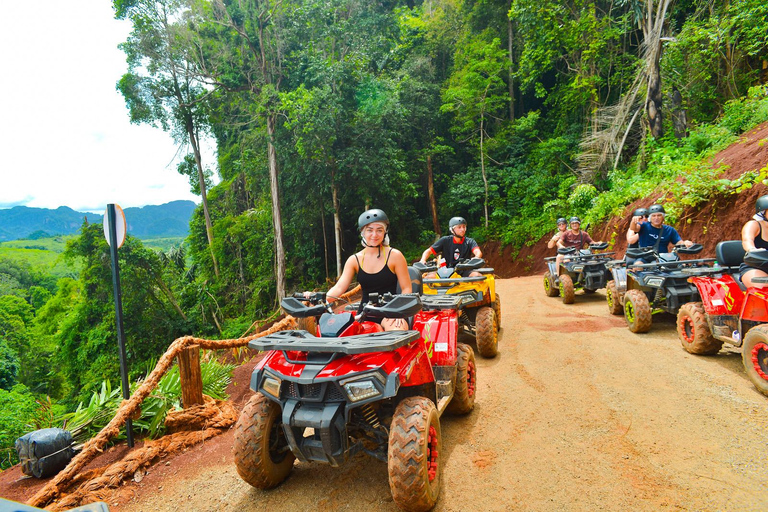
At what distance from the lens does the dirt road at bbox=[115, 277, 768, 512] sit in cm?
260

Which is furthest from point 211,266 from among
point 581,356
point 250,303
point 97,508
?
point 97,508

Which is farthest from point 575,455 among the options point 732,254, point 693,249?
point 693,249

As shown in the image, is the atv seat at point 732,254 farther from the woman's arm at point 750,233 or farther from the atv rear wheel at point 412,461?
the atv rear wheel at point 412,461

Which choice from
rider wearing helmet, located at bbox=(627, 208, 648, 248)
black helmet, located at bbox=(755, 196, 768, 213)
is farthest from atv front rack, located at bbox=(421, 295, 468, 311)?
rider wearing helmet, located at bbox=(627, 208, 648, 248)

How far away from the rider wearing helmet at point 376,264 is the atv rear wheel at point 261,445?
3.53 ft

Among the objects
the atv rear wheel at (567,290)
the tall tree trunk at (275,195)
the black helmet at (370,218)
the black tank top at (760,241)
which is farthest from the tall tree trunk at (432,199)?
the black helmet at (370,218)

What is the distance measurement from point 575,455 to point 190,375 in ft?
12.1

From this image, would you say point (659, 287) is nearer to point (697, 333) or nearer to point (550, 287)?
point (697, 333)

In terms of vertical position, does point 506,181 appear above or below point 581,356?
above

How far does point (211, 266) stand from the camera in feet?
80.2

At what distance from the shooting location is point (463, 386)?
3656 millimetres

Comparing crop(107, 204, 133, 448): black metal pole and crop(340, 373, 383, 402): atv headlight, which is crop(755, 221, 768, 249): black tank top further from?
crop(107, 204, 133, 448): black metal pole

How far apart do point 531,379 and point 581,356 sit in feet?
3.52

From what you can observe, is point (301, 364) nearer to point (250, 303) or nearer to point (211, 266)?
point (250, 303)
